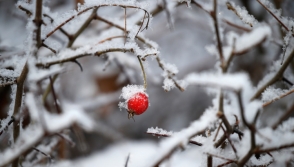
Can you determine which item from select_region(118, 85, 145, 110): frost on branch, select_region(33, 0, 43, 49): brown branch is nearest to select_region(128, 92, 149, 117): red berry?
select_region(118, 85, 145, 110): frost on branch

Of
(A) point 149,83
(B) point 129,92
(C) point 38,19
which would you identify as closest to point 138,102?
(B) point 129,92

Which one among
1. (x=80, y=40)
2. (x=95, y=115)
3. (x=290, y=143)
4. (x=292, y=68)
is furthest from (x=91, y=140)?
(x=290, y=143)

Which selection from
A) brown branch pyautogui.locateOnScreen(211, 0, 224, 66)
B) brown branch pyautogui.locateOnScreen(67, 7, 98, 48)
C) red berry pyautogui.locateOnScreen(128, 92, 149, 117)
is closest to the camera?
brown branch pyautogui.locateOnScreen(211, 0, 224, 66)

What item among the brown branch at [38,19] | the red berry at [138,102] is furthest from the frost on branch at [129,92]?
the brown branch at [38,19]

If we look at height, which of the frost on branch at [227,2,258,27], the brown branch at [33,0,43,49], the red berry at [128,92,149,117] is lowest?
the red berry at [128,92,149,117]

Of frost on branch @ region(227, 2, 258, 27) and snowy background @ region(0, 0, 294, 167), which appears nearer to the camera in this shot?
snowy background @ region(0, 0, 294, 167)

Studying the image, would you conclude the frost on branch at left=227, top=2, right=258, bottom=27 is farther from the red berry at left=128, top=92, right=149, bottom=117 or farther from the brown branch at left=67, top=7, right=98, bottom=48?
the brown branch at left=67, top=7, right=98, bottom=48

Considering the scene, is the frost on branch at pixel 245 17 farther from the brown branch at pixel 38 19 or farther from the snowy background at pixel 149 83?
the brown branch at pixel 38 19

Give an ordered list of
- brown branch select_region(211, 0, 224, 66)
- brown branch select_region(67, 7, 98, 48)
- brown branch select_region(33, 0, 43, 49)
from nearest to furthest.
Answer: brown branch select_region(211, 0, 224, 66) → brown branch select_region(33, 0, 43, 49) → brown branch select_region(67, 7, 98, 48)

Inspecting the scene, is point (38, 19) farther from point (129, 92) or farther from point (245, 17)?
point (245, 17)

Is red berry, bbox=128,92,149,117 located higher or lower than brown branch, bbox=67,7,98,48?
lower
